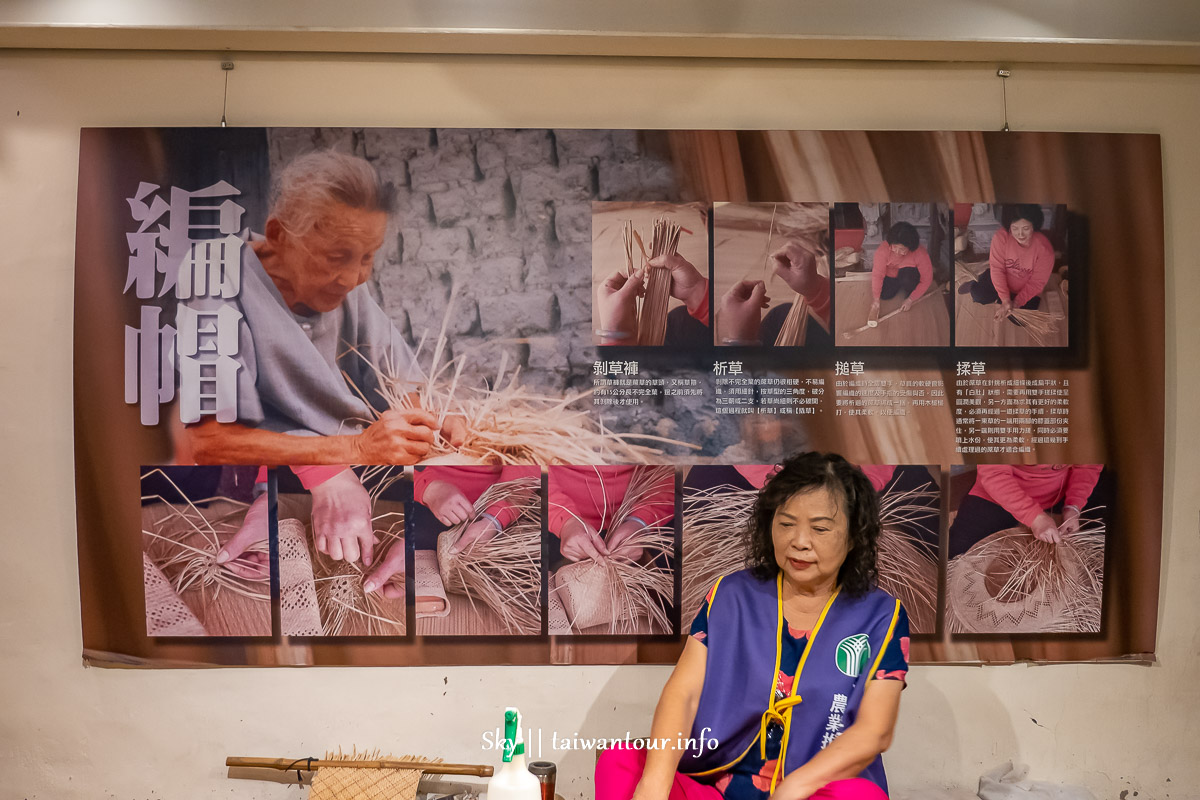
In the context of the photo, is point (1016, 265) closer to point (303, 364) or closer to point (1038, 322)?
point (1038, 322)

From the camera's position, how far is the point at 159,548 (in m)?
2.30

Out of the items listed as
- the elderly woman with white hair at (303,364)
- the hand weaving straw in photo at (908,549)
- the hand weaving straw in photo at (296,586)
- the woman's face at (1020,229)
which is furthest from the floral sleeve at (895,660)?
the hand weaving straw in photo at (296,586)

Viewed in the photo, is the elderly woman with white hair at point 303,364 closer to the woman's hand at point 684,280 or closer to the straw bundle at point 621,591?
the straw bundle at point 621,591

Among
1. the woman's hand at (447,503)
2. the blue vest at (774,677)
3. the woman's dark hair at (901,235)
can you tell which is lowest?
the blue vest at (774,677)

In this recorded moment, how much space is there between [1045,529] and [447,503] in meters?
1.81

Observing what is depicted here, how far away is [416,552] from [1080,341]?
2.11m

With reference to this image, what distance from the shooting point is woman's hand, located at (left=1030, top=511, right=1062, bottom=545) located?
7.68 feet

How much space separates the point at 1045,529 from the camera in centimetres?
235

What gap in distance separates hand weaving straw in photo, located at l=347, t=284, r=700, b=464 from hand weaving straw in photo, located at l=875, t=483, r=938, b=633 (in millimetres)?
771

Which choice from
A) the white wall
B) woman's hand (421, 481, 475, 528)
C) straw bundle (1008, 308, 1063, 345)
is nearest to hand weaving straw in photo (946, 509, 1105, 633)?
the white wall

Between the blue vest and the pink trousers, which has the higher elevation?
the blue vest

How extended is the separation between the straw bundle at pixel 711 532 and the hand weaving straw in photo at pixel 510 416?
23 cm

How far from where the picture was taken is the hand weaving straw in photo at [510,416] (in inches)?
91.2

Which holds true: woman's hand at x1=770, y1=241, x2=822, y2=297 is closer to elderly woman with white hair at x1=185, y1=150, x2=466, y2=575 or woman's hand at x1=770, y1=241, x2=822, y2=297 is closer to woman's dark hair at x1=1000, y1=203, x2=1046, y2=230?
woman's dark hair at x1=1000, y1=203, x2=1046, y2=230
